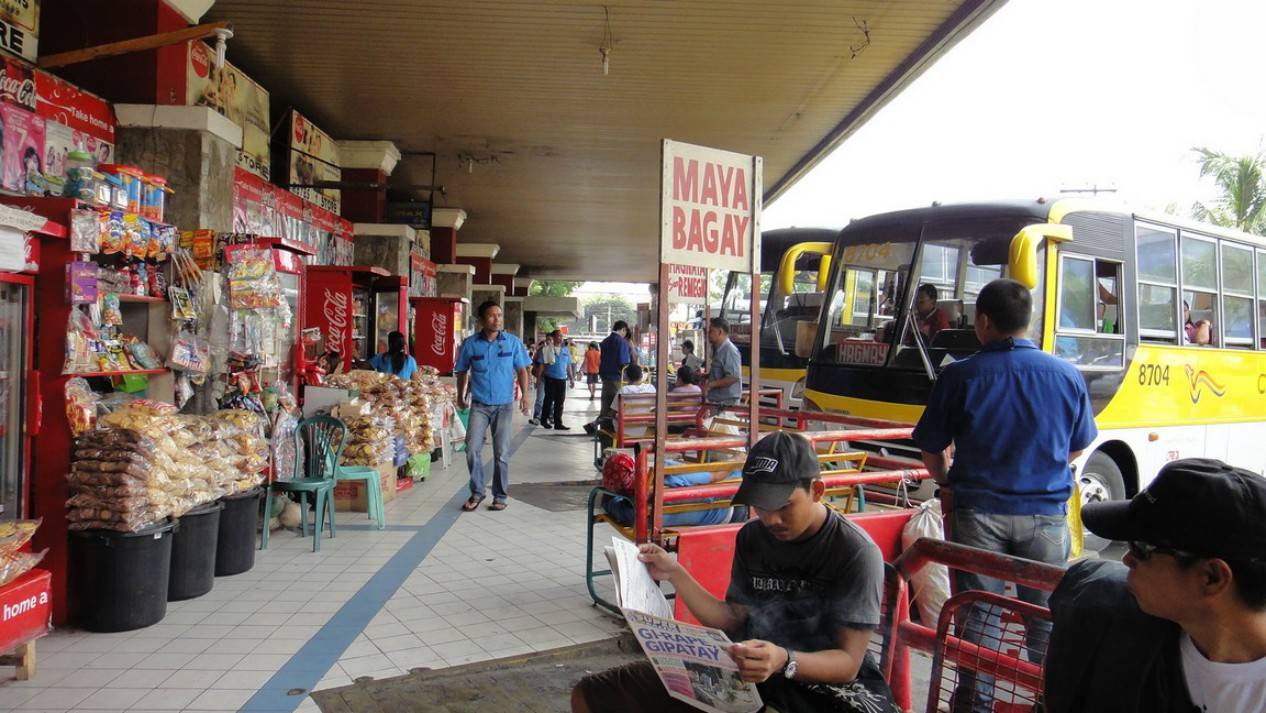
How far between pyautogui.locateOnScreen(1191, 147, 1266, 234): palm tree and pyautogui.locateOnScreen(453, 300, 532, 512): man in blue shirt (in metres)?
21.9

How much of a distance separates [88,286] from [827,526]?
412 cm

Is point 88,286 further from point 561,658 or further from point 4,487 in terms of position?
point 561,658

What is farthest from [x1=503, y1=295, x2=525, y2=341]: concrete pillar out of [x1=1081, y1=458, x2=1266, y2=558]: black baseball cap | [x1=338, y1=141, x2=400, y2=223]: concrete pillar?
[x1=1081, y1=458, x2=1266, y2=558]: black baseball cap

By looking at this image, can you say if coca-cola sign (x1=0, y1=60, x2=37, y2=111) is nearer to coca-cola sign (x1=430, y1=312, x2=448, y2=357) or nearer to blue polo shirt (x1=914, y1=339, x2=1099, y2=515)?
→ blue polo shirt (x1=914, y1=339, x2=1099, y2=515)

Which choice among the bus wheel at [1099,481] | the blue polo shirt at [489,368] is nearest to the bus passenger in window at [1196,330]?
the bus wheel at [1099,481]

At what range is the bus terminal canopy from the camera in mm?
7832

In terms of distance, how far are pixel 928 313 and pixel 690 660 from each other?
17.6 ft

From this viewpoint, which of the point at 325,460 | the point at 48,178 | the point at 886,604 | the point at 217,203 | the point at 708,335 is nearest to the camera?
the point at 886,604

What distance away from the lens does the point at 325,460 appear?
6559 mm

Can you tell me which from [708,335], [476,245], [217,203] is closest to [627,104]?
[708,335]

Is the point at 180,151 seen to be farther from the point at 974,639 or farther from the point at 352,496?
the point at 974,639

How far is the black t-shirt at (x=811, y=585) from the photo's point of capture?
2.15 metres

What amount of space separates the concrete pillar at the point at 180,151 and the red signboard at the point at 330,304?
6.78 ft

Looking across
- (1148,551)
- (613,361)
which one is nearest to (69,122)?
(1148,551)
